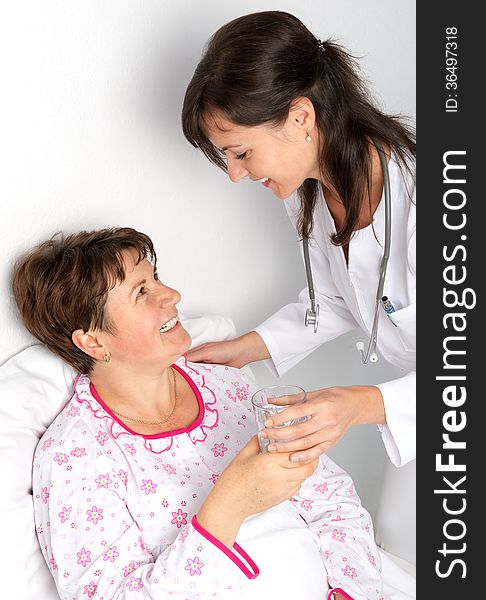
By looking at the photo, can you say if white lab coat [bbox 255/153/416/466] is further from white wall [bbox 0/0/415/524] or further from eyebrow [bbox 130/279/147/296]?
eyebrow [bbox 130/279/147/296]

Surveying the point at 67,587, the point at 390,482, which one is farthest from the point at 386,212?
the point at 67,587

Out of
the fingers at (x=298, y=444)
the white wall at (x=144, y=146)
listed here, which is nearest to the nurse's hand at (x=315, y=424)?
the fingers at (x=298, y=444)

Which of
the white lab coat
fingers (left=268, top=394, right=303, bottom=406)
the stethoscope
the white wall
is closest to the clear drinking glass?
fingers (left=268, top=394, right=303, bottom=406)

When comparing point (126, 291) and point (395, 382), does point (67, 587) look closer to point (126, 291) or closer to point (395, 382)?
point (126, 291)

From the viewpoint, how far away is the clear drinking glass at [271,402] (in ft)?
4.83

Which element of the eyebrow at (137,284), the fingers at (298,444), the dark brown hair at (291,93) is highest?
the dark brown hair at (291,93)

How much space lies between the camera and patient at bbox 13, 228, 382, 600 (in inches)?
58.6

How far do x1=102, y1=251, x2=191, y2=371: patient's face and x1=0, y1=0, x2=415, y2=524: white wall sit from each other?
8.0 inches

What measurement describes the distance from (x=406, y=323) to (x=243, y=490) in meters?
0.63

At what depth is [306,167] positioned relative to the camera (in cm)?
177

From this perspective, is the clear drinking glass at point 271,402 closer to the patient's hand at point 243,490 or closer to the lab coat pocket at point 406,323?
the patient's hand at point 243,490

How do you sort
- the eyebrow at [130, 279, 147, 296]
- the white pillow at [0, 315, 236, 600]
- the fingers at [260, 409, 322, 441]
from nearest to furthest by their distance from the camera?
the fingers at [260, 409, 322, 441] → the white pillow at [0, 315, 236, 600] → the eyebrow at [130, 279, 147, 296]

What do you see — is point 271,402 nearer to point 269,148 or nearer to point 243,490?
Result: point 243,490

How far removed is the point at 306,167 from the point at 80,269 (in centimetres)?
49
